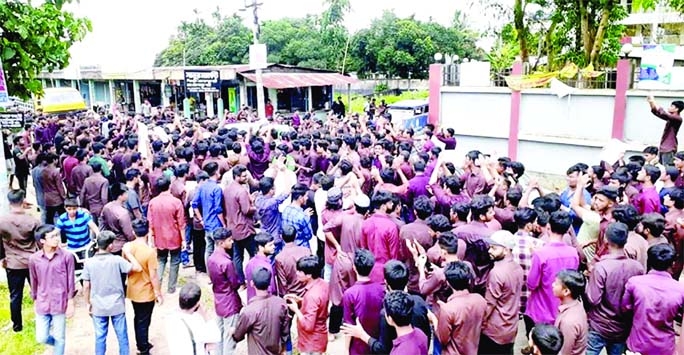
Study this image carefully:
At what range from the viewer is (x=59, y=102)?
24.4 m

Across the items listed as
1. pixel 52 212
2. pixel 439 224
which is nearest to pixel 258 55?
pixel 52 212

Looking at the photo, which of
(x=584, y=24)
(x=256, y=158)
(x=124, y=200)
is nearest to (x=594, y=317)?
(x=124, y=200)

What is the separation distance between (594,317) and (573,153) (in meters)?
11.1

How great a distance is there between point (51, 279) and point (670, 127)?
10471 millimetres

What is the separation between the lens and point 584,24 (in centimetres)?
1609

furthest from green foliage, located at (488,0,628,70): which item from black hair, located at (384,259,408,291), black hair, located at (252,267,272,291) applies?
black hair, located at (252,267,272,291)

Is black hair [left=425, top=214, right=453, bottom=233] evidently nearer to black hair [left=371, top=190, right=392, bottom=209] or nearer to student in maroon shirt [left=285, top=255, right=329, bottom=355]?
black hair [left=371, top=190, right=392, bottom=209]

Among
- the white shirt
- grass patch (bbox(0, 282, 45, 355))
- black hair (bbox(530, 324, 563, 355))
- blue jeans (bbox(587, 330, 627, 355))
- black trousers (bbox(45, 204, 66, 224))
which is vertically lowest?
grass patch (bbox(0, 282, 45, 355))

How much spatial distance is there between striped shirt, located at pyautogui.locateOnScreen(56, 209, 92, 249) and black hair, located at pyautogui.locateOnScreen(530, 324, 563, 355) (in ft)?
17.9

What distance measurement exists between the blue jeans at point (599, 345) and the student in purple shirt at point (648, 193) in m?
2.69

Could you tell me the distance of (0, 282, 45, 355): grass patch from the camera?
6.31 meters

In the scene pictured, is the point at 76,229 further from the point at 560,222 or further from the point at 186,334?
the point at 560,222

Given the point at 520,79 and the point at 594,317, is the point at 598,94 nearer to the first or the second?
the point at 520,79

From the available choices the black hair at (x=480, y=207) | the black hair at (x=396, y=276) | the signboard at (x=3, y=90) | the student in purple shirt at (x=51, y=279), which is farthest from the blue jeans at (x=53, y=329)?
the black hair at (x=480, y=207)
